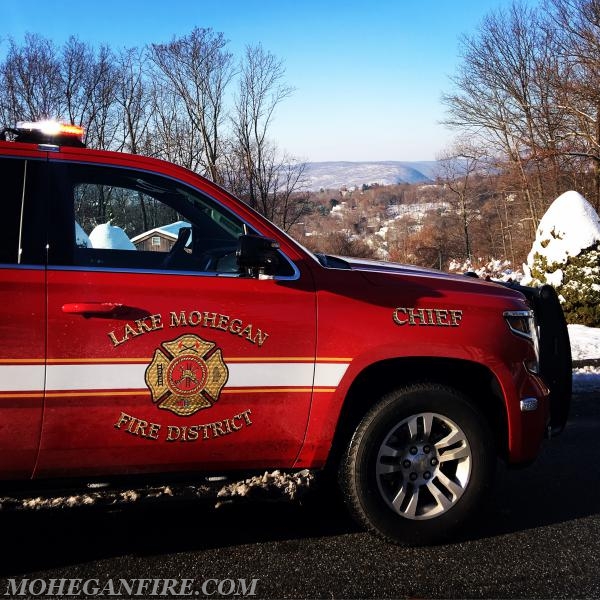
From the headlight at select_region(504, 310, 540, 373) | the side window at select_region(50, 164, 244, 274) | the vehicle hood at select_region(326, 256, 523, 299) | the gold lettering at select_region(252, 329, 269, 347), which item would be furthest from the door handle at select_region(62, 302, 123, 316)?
the headlight at select_region(504, 310, 540, 373)

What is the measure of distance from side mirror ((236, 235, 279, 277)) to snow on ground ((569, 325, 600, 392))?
5.06m

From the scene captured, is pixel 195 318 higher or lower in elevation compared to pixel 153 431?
higher

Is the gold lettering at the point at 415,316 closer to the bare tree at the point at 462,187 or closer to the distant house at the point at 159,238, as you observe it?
the distant house at the point at 159,238

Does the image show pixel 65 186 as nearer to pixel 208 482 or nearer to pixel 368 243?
pixel 208 482

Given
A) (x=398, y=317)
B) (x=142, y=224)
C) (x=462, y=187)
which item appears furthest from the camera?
(x=462, y=187)

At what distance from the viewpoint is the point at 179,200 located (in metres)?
3.60

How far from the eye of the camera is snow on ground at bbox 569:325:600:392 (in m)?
7.30

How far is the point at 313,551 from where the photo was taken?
3.48 metres

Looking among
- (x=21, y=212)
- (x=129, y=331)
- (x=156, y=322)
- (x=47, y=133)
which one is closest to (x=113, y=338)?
(x=129, y=331)

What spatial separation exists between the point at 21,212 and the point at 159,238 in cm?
80

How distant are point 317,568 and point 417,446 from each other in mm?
807

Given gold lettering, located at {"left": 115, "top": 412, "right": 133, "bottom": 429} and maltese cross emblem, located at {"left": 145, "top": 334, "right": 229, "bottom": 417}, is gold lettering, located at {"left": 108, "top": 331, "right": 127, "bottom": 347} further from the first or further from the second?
gold lettering, located at {"left": 115, "top": 412, "right": 133, "bottom": 429}

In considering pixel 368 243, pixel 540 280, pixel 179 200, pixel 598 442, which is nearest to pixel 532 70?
pixel 368 243

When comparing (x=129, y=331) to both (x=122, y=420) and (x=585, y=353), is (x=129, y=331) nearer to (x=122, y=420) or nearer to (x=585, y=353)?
(x=122, y=420)
